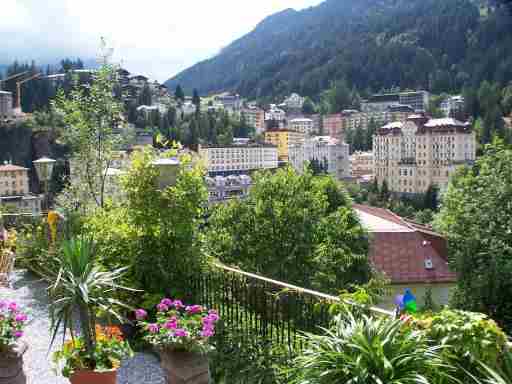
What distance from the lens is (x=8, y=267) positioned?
993cm

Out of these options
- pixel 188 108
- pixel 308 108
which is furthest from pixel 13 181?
pixel 308 108

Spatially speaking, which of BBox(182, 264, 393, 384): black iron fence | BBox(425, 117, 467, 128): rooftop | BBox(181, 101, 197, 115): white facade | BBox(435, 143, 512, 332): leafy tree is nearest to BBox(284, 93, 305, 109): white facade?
BBox(181, 101, 197, 115): white facade

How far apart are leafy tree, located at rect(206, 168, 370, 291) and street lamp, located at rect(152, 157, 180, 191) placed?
10289mm

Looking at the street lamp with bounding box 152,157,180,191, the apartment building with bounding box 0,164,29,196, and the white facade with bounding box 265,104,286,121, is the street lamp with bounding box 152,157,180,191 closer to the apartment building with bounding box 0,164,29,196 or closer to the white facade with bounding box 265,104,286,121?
the apartment building with bounding box 0,164,29,196

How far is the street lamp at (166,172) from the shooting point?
6.65 meters

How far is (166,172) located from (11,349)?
107 inches

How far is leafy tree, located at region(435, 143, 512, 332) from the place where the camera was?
1741cm

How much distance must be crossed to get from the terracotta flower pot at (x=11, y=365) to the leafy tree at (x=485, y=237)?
14.5 m

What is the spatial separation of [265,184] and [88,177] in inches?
340

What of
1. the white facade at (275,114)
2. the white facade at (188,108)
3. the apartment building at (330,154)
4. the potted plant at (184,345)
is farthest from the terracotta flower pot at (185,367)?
the white facade at (275,114)

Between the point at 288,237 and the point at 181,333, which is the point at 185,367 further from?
the point at 288,237

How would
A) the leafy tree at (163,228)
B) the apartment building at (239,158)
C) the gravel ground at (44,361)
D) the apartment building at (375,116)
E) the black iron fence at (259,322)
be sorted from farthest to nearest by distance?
the apartment building at (375,116), the apartment building at (239,158), the leafy tree at (163,228), the gravel ground at (44,361), the black iron fence at (259,322)

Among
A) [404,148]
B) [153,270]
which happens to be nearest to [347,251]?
[153,270]

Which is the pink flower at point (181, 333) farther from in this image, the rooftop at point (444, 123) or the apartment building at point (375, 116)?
the apartment building at point (375, 116)
